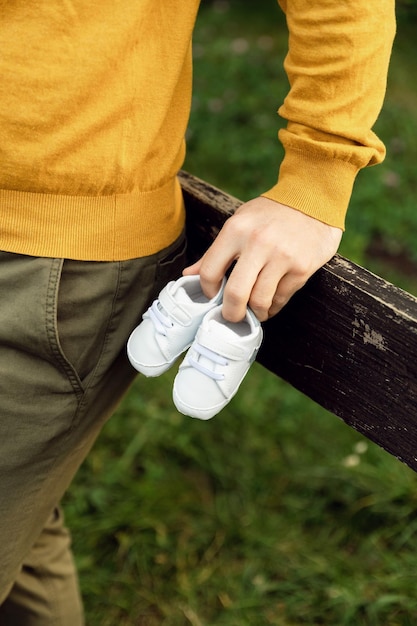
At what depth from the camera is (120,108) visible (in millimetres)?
1181

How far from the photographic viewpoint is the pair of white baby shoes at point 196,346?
1167 millimetres

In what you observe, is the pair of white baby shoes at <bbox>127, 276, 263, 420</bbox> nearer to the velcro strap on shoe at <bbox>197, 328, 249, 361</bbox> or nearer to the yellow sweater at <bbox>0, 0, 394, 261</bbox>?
the velcro strap on shoe at <bbox>197, 328, 249, 361</bbox>

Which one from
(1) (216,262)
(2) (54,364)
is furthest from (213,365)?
(2) (54,364)

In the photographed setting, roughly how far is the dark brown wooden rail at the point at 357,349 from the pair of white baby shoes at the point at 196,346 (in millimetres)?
128

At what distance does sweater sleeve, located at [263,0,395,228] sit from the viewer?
3.64 ft

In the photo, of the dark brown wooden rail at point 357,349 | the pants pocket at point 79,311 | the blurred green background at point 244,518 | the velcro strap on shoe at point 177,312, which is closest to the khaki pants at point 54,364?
the pants pocket at point 79,311

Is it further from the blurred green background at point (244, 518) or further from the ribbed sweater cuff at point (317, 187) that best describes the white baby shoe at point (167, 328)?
the blurred green background at point (244, 518)

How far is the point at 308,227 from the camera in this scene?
3.82ft

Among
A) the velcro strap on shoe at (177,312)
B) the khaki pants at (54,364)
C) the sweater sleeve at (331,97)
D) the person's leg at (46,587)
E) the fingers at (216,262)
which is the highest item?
the sweater sleeve at (331,97)

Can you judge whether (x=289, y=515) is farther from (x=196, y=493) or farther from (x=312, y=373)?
(x=312, y=373)

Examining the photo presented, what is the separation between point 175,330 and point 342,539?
→ 4.53ft

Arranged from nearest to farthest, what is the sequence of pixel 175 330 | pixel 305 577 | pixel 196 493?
pixel 175 330 < pixel 305 577 < pixel 196 493

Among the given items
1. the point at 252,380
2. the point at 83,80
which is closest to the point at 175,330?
the point at 83,80

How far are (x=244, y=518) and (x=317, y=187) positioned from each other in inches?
57.3
